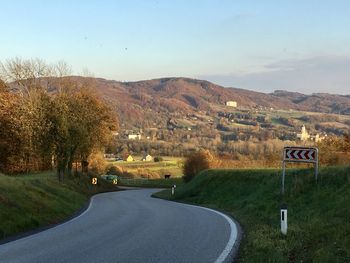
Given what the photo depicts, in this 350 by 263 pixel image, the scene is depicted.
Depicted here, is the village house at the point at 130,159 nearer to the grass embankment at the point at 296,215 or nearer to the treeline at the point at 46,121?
the treeline at the point at 46,121

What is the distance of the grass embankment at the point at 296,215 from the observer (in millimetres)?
9847

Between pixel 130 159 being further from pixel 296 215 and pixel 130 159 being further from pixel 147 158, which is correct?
pixel 296 215

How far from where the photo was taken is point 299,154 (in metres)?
21.2

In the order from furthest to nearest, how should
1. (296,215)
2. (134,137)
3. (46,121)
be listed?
(134,137)
(46,121)
(296,215)

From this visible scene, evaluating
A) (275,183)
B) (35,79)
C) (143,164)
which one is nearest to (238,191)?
(275,183)

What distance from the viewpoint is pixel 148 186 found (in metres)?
82.5

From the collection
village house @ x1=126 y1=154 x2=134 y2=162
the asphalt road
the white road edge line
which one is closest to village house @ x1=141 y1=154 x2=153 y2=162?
village house @ x1=126 y1=154 x2=134 y2=162

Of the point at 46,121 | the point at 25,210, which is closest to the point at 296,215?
the point at 25,210

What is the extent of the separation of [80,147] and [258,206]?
31.5 meters

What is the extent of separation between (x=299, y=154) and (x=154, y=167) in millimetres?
98941

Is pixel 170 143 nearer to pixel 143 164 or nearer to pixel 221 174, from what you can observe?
pixel 143 164

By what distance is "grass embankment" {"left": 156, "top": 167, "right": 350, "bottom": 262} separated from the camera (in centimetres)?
985

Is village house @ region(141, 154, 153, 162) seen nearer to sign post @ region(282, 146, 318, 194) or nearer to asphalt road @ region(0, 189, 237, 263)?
sign post @ region(282, 146, 318, 194)

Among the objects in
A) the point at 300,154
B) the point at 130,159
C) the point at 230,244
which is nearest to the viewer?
the point at 230,244
